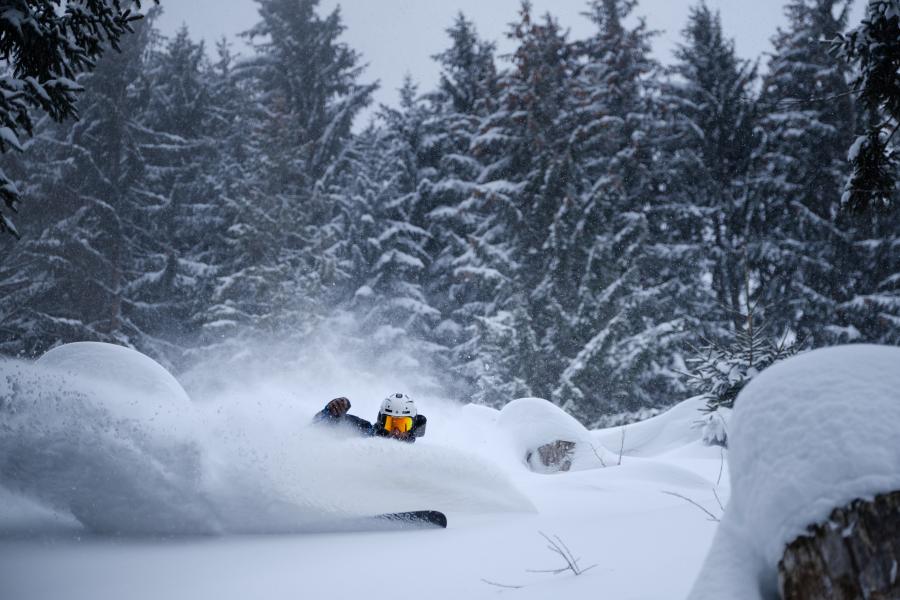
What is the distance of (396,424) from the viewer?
6.34 m

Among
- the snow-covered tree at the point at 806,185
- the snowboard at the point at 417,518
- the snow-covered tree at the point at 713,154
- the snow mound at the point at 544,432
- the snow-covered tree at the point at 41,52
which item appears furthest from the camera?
the snow-covered tree at the point at 713,154

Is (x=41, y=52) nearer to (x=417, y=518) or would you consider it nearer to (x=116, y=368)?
(x=116, y=368)

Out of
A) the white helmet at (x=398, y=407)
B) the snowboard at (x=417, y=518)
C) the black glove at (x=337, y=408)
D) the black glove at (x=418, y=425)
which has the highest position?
the white helmet at (x=398, y=407)

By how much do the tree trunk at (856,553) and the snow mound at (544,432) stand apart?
20.4 ft

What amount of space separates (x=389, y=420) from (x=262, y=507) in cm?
213

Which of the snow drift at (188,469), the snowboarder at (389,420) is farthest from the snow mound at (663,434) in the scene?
the snow drift at (188,469)

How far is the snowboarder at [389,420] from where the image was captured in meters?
5.89

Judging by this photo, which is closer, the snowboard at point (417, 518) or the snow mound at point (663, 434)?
the snowboard at point (417, 518)

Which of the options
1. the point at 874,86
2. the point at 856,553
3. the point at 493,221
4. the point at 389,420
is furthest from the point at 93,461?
the point at 493,221

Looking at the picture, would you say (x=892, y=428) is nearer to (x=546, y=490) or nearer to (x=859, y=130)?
(x=546, y=490)

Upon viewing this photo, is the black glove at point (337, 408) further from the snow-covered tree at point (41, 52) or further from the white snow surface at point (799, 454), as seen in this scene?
the white snow surface at point (799, 454)

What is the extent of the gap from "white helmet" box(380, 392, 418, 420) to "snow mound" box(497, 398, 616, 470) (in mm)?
2878

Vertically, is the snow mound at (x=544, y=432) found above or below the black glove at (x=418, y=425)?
above

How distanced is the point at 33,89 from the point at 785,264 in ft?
60.7
